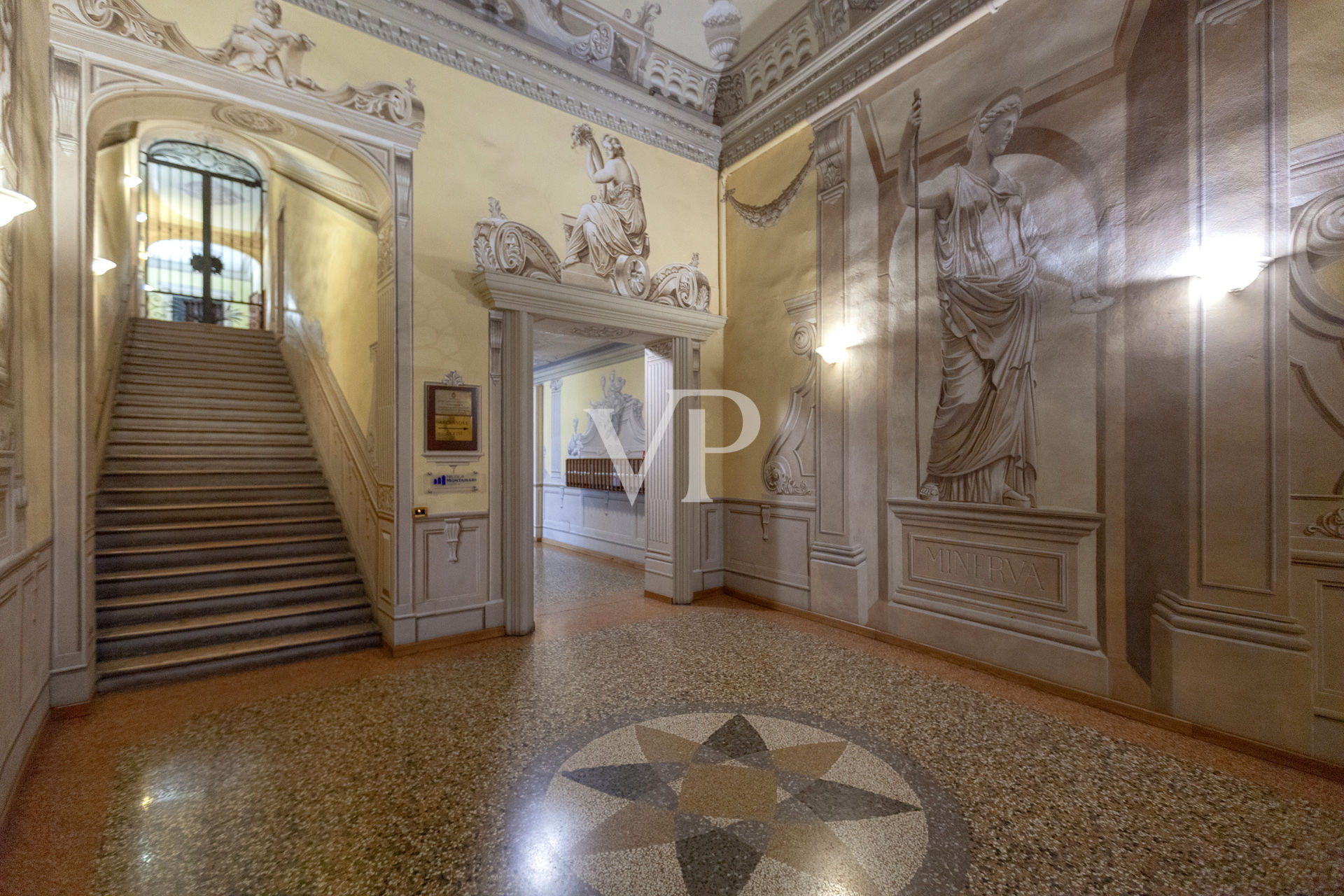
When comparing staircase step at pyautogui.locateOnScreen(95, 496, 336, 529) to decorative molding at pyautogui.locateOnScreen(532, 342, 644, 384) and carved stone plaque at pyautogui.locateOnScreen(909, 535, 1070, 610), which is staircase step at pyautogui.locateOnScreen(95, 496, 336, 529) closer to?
decorative molding at pyautogui.locateOnScreen(532, 342, 644, 384)

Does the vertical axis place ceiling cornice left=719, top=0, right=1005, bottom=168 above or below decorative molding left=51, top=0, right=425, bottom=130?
above

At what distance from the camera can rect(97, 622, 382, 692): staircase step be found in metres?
3.90

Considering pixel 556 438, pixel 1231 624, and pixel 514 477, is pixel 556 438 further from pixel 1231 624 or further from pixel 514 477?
pixel 1231 624

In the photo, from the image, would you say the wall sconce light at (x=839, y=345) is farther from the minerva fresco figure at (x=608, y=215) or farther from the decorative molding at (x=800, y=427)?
the minerva fresco figure at (x=608, y=215)

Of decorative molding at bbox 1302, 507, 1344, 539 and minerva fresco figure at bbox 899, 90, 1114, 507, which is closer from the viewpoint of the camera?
decorative molding at bbox 1302, 507, 1344, 539

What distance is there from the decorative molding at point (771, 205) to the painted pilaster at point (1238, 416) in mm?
2915

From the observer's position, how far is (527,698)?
371cm

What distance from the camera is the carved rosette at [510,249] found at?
4.95m

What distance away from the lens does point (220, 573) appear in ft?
16.1

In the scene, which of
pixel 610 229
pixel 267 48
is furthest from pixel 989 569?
pixel 267 48

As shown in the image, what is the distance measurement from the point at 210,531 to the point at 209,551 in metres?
0.34

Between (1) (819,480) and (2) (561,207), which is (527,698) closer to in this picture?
(1) (819,480)

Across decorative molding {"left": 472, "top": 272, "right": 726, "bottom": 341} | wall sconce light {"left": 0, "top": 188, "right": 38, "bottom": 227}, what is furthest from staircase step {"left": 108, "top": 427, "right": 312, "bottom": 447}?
wall sconce light {"left": 0, "top": 188, "right": 38, "bottom": 227}

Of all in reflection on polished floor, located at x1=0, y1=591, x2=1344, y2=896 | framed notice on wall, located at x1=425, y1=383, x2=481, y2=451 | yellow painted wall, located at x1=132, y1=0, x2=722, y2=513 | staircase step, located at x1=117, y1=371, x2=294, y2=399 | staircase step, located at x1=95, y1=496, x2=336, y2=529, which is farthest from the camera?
staircase step, located at x1=117, y1=371, x2=294, y2=399
